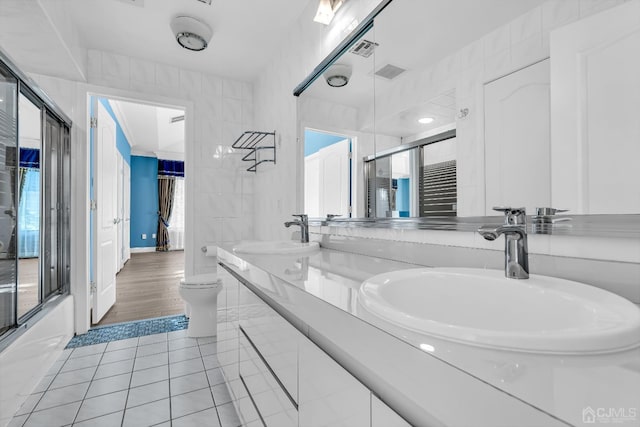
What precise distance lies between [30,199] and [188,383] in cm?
164

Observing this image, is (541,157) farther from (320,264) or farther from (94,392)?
(94,392)

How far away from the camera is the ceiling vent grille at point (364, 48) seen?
1448mm

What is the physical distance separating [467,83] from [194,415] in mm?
1842

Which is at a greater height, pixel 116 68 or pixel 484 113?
pixel 116 68

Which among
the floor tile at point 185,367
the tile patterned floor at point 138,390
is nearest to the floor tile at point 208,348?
the tile patterned floor at point 138,390

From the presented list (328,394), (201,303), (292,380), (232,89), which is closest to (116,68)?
(232,89)

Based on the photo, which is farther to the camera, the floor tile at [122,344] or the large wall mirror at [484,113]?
the floor tile at [122,344]

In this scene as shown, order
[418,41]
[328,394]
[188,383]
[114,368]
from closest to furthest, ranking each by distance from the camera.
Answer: [328,394], [418,41], [188,383], [114,368]

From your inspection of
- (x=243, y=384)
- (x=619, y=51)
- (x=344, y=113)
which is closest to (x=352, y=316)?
(x=619, y=51)

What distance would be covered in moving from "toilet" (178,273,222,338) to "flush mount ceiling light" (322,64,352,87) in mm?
1673

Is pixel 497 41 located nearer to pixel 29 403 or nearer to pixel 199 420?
pixel 199 420

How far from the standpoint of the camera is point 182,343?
2328mm

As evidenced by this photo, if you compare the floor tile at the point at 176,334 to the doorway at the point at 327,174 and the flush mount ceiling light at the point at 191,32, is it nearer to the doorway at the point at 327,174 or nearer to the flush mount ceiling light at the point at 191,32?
the doorway at the point at 327,174

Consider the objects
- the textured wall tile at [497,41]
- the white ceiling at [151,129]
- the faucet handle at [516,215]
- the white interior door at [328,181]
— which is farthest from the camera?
the white ceiling at [151,129]
